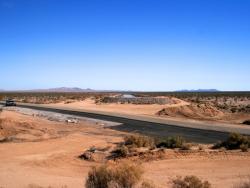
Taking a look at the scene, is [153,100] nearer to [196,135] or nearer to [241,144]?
[196,135]

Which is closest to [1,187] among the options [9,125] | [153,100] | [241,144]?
[241,144]

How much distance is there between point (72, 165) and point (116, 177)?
731 centimetres

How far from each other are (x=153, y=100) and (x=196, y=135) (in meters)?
50.5

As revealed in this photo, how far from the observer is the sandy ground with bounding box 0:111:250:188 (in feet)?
47.1

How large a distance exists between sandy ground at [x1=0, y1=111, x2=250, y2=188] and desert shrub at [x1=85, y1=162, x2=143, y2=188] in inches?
73.8

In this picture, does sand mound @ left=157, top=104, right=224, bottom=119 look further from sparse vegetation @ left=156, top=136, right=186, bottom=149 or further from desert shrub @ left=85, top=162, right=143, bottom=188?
desert shrub @ left=85, top=162, right=143, bottom=188

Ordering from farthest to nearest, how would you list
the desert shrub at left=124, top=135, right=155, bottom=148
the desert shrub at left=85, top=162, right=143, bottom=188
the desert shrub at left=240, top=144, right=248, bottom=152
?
the desert shrub at left=124, top=135, right=155, bottom=148
the desert shrub at left=240, top=144, right=248, bottom=152
the desert shrub at left=85, top=162, right=143, bottom=188

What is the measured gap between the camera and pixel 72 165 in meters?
18.3

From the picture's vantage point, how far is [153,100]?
261 feet

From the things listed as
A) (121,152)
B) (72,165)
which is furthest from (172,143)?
(72,165)

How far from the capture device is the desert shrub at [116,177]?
11383mm

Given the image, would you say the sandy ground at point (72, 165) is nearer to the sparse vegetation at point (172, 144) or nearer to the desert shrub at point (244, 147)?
the desert shrub at point (244, 147)

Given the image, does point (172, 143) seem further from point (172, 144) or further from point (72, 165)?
point (72, 165)

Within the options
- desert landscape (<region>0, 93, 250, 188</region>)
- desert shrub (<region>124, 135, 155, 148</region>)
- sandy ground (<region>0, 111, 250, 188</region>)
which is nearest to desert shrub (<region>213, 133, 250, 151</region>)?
desert landscape (<region>0, 93, 250, 188</region>)
